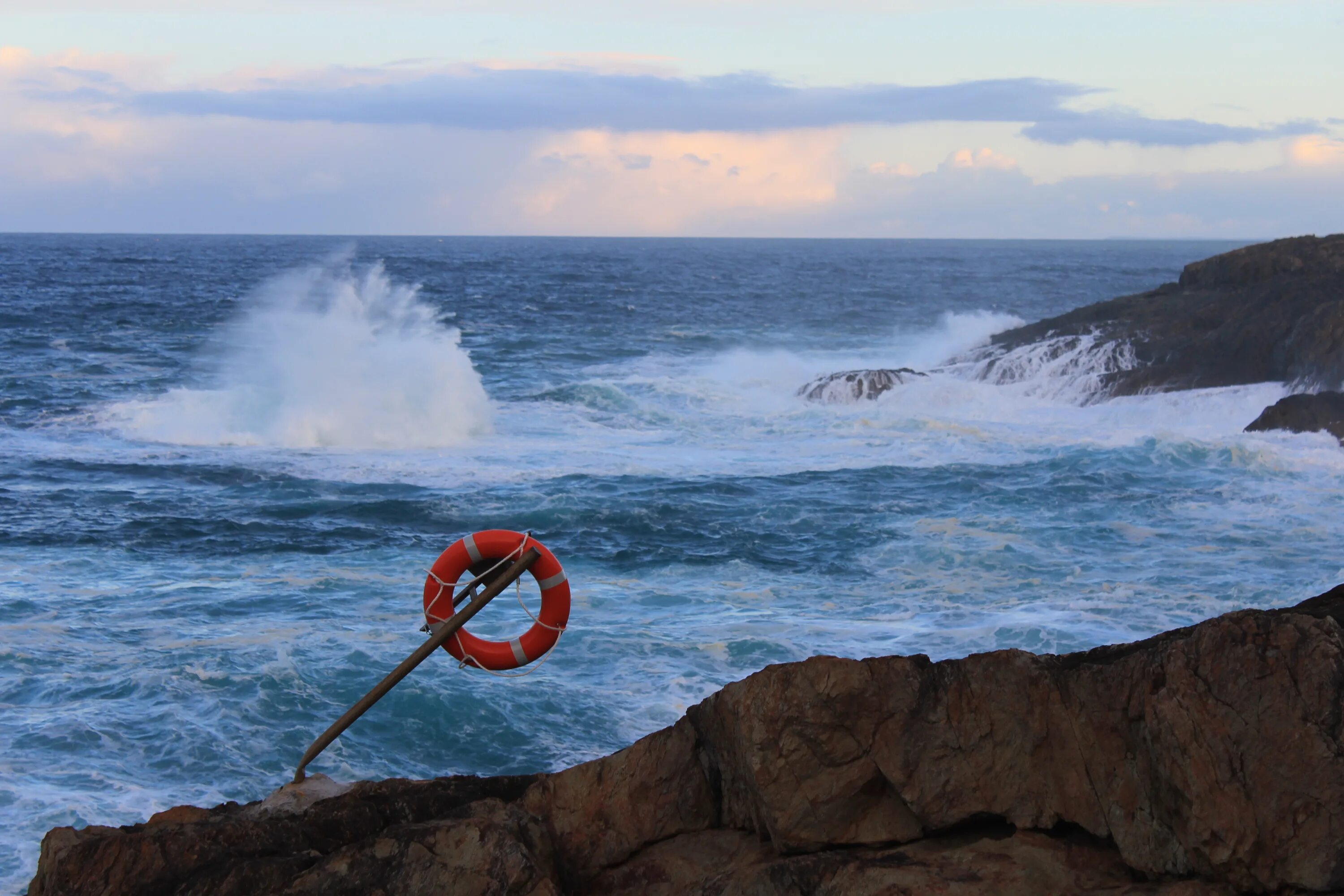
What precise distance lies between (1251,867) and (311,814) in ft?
11.1

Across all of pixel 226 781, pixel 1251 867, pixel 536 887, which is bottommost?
pixel 226 781

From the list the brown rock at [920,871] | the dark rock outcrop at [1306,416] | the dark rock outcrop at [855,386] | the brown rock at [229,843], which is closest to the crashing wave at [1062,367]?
the dark rock outcrop at [855,386]

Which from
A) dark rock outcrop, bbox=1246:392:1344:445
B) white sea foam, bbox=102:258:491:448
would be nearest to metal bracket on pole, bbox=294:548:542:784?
white sea foam, bbox=102:258:491:448

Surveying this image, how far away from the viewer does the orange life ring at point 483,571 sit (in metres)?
5.68

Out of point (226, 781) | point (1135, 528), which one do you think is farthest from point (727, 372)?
point (226, 781)

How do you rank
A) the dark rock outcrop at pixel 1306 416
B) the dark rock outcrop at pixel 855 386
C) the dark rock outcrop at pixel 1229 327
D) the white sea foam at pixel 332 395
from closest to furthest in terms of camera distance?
the dark rock outcrop at pixel 1306 416 → the white sea foam at pixel 332 395 → the dark rock outcrop at pixel 1229 327 → the dark rock outcrop at pixel 855 386

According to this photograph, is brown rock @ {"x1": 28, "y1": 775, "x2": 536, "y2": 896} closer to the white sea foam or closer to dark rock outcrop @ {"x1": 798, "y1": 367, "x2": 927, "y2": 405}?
the white sea foam

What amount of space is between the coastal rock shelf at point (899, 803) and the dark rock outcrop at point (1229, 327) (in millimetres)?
17674

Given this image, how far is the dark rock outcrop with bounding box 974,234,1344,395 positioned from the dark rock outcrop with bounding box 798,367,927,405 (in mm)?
2078

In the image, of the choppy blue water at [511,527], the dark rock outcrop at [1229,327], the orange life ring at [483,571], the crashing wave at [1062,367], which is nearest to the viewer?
the orange life ring at [483,571]

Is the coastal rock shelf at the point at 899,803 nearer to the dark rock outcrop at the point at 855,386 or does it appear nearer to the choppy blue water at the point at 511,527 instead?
the choppy blue water at the point at 511,527

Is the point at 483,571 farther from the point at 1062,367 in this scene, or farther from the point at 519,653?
the point at 1062,367

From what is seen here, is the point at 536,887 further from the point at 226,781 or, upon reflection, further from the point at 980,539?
the point at 980,539

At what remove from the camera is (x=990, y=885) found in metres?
4.07
